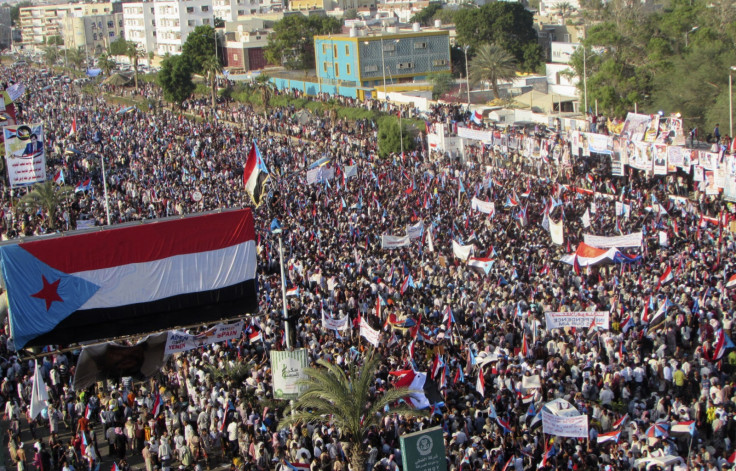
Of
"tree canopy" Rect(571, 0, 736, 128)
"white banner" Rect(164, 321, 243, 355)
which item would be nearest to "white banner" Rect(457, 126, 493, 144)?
"tree canopy" Rect(571, 0, 736, 128)

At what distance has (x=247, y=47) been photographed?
85938 millimetres

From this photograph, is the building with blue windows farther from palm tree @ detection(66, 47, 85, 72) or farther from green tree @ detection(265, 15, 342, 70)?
palm tree @ detection(66, 47, 85, 72)

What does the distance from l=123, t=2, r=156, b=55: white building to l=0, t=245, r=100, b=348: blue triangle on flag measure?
109m

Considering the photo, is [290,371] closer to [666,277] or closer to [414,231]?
[666,277]

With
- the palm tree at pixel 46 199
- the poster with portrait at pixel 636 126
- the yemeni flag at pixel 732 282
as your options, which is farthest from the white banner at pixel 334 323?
the palm tree at pixel 46 199

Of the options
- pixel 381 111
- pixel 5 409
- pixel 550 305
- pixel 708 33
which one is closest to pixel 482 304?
pixel 550 305

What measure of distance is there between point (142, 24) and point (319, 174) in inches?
3712

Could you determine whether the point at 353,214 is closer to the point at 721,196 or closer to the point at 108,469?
the point at 721,196

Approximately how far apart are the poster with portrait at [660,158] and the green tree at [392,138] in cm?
1542

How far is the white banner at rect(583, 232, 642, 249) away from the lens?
22047 mm

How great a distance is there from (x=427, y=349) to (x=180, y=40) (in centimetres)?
9681

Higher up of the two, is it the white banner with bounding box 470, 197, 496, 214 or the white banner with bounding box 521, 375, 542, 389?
the white banner with bounding box 470, 197, 496, 214

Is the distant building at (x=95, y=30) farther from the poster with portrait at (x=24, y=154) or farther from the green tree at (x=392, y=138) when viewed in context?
the poster with portrait at (x=24, y=154)

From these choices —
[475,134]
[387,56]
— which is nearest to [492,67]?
[387,56]
